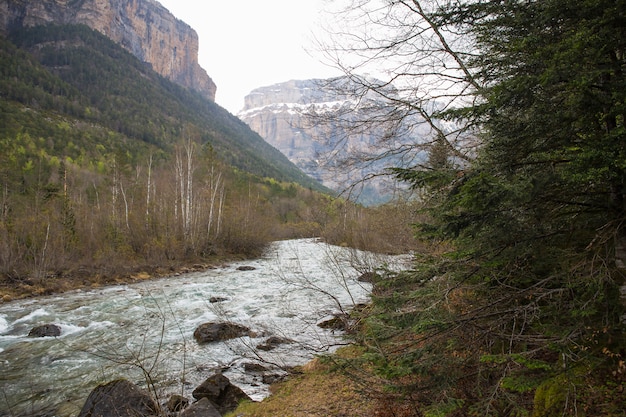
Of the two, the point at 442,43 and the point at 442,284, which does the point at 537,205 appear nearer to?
the point at 442,284

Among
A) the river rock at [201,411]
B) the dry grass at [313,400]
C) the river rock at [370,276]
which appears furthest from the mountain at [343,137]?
the river rock at [201,411]

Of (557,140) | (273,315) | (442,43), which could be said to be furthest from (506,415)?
(273,315)

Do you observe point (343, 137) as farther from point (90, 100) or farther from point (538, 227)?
point (90, 100)

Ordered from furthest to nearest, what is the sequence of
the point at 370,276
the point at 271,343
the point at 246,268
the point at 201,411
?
1. the point at 246,268
2. the point at 271,343
3. the point at 370,276
4. the point at 201,411

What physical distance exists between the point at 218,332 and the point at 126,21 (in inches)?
7855

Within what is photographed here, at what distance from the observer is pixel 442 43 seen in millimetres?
4301

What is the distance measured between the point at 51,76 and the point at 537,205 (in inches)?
4385

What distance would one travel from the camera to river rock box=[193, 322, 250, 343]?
9.00 metres

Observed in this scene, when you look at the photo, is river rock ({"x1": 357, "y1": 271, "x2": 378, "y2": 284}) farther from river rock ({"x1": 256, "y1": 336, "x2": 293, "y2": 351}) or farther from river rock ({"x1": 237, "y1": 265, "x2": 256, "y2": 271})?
river rock ({"x1": 237, "y1": 265, "x2": 256, "y2": 271})

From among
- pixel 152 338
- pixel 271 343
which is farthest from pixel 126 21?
pixel 271 343

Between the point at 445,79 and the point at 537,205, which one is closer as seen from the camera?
the point at 537,205

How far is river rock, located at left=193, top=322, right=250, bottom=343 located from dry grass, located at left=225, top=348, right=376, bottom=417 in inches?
112

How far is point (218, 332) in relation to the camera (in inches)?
364

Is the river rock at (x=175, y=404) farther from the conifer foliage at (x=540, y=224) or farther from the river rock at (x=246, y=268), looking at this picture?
the river rock at (x=246, y=268)
